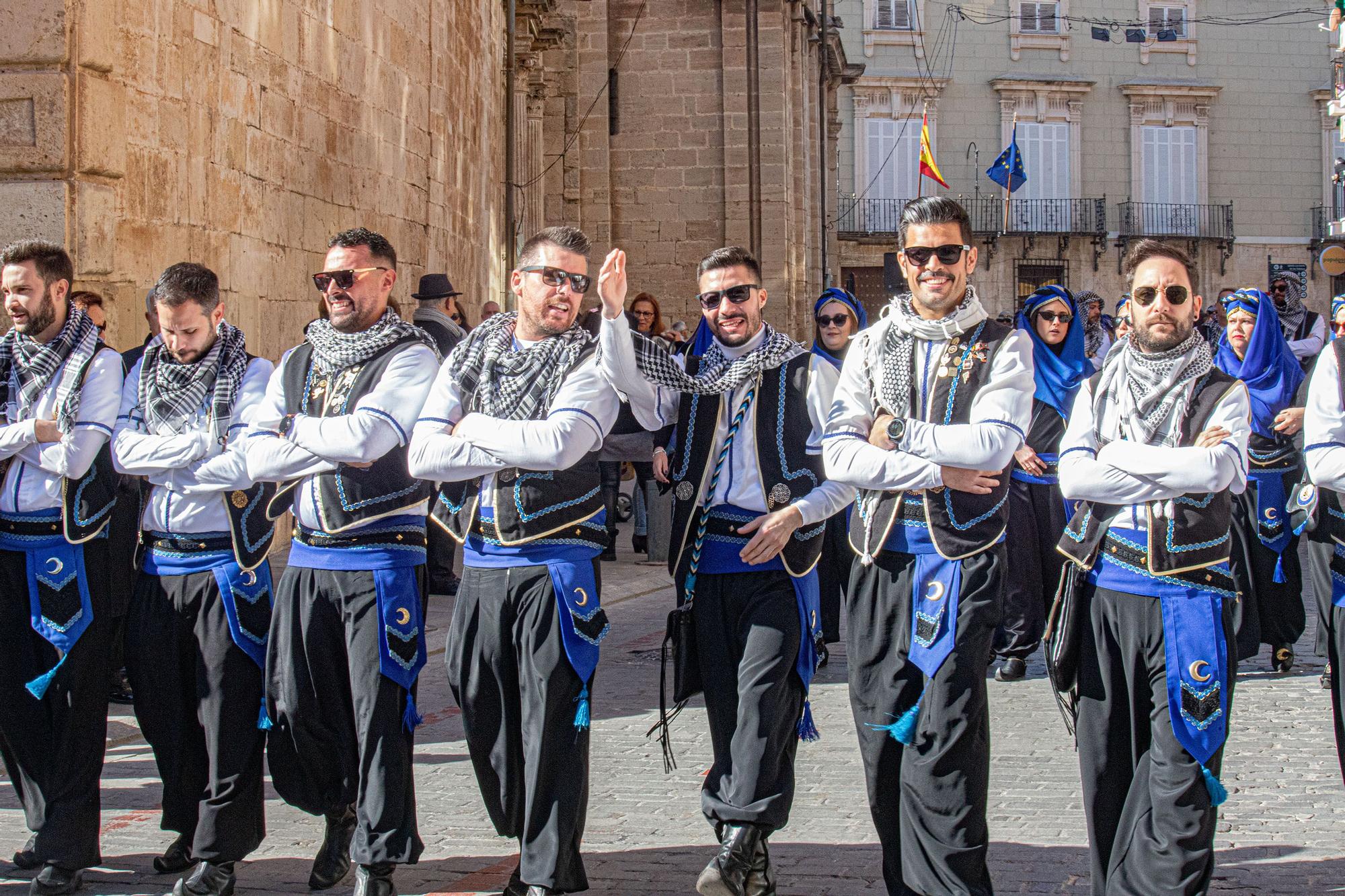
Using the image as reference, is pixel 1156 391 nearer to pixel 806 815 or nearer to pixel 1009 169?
pixel 806 815

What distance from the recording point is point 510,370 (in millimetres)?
4613

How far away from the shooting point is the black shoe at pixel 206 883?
4.61m

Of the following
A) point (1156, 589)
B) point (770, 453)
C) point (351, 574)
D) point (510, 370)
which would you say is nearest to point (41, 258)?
point (351, 574)

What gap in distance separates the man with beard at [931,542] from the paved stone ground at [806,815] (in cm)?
55

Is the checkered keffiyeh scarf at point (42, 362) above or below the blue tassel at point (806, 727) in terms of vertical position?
above

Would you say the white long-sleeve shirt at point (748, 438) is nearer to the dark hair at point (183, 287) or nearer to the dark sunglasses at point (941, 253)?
the dark sunglasses at point (941, 253)

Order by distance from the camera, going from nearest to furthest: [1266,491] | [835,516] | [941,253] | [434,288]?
[941,253] < [835,516] < [1266,491] < [434,288]

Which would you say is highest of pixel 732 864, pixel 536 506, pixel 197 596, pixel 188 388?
pixel 188 388

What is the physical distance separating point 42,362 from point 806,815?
300 centimetres

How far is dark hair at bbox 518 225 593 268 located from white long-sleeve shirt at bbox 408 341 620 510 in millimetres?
339

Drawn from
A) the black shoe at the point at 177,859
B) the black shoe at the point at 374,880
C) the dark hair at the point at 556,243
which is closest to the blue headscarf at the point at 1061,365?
the dark hair at the point at 556,243

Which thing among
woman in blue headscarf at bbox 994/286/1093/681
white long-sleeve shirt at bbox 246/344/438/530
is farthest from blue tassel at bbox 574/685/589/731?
woman in blue headscarf at bbox 994/286/1093/681

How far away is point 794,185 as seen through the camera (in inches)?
935

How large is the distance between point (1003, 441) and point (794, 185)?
65.1 feet
